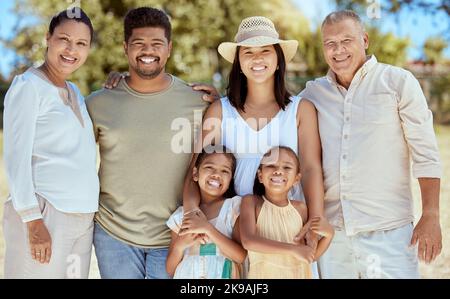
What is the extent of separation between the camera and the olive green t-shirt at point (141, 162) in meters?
2.99

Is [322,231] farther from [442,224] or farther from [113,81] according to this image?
[442,224]

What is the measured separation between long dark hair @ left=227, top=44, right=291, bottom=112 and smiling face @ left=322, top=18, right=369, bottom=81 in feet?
0.81

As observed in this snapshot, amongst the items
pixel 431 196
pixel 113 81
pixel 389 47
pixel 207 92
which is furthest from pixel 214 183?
pixel 389 47

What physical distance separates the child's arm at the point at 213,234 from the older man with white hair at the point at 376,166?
0.53m

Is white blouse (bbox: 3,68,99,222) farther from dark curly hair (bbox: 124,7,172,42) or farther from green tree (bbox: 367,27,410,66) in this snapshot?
green tree (bbox: 367,27,410,66)

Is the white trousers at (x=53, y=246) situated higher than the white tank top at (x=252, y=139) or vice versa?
the white tank top at (x=252, y=139)

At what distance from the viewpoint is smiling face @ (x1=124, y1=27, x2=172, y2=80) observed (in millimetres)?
3020

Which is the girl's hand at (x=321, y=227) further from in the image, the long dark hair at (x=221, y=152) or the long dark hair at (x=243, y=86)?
the long dark hair at (x=243, y=86)

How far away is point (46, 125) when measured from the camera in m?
2.78

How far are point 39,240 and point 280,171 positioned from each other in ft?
3.73

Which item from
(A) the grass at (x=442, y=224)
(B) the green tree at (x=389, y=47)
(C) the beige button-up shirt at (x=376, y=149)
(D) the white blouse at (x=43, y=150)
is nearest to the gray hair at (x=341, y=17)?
(C) the beige button-up shirt at (x=376, y=149)

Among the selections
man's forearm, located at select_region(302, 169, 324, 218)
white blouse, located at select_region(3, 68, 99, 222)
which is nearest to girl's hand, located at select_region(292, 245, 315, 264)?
man's forearm, located at select_region(302, 169, 324, 218)

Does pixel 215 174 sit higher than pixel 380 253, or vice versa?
pixel 215 174

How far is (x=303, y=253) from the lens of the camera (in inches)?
106
